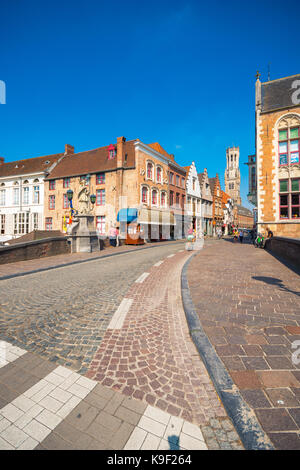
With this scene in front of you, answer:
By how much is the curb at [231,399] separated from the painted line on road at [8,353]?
94.8 inches

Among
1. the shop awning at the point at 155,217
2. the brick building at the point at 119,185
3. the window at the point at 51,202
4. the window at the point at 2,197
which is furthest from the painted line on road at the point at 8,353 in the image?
Answer: the window at the point at 2,197

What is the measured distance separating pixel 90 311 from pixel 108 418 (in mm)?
2437

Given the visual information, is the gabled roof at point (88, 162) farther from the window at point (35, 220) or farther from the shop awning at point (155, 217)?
the shop awning at point (155, 217)

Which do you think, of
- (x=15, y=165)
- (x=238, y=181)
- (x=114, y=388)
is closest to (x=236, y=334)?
(x=114, y=388)

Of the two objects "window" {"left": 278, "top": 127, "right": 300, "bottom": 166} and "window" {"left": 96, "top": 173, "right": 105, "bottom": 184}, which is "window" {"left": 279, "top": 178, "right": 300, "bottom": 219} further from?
"window" {"left": 96, "top": 173, "right": 105, "bottom": 184}

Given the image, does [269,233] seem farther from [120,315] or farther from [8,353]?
[8,353]

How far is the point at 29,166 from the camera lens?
32.9m

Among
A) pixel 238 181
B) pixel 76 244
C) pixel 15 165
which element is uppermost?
pixel 238 181

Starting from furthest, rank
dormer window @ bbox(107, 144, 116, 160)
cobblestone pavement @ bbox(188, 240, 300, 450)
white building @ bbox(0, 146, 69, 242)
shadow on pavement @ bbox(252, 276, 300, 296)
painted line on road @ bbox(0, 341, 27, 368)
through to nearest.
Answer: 1. white building @ bbox(0, 146, 69, 242)
2. dormer window @ bbox(107, 144, 116, 160)
3. shadow on pavement @ bbox(252, 276, 300, 296)
4. painted line on road @ bbox(0, 341, 27, 368)
5. cobblestone pavement @ bbox(188, 240, 300, 450)

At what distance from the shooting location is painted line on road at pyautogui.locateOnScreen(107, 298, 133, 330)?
11.2 feet

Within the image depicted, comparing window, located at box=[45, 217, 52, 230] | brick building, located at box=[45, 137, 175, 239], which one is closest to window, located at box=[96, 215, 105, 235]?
brick building, located at box=[45, 137, 175, 239]

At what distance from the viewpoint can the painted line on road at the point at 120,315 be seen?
3.41m
